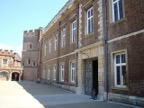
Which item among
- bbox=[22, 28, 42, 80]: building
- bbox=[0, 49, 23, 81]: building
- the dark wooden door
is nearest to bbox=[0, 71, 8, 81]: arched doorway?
bbox=[0, 49, 23, 81]: building

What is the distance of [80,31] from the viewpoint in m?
15.0

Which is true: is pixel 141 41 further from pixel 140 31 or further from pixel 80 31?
pixel 80 31

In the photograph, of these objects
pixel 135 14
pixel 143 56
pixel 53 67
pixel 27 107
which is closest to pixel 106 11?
pixel 135 14

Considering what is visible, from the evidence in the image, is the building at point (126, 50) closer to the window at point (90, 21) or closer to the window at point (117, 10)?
the window at point (117, 10)

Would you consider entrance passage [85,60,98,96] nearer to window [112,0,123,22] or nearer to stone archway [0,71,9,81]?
window [112,0,123,22]

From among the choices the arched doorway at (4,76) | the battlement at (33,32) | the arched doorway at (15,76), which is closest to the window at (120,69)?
the battlement at (33,32)

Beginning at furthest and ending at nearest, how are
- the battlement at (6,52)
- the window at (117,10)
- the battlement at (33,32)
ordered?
the battlement at (6,52) < the battlement at (33,32) < the window at (117,10)

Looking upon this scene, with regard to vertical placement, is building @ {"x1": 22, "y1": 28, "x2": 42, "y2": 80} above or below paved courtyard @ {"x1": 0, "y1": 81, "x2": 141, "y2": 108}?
above

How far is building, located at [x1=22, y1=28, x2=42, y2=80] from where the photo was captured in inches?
1558

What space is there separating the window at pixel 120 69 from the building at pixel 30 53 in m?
30.8

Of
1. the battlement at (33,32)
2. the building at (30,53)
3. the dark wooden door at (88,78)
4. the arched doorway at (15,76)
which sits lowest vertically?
the arched doorway at (15,76)

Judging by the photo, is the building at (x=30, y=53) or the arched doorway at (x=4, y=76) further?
the arched doorway at (x=4, y=76)

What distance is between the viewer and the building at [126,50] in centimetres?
873

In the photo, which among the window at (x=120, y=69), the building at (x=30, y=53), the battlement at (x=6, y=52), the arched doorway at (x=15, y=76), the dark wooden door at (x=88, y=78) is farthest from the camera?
the arched doorway at (x=15, y=76)
